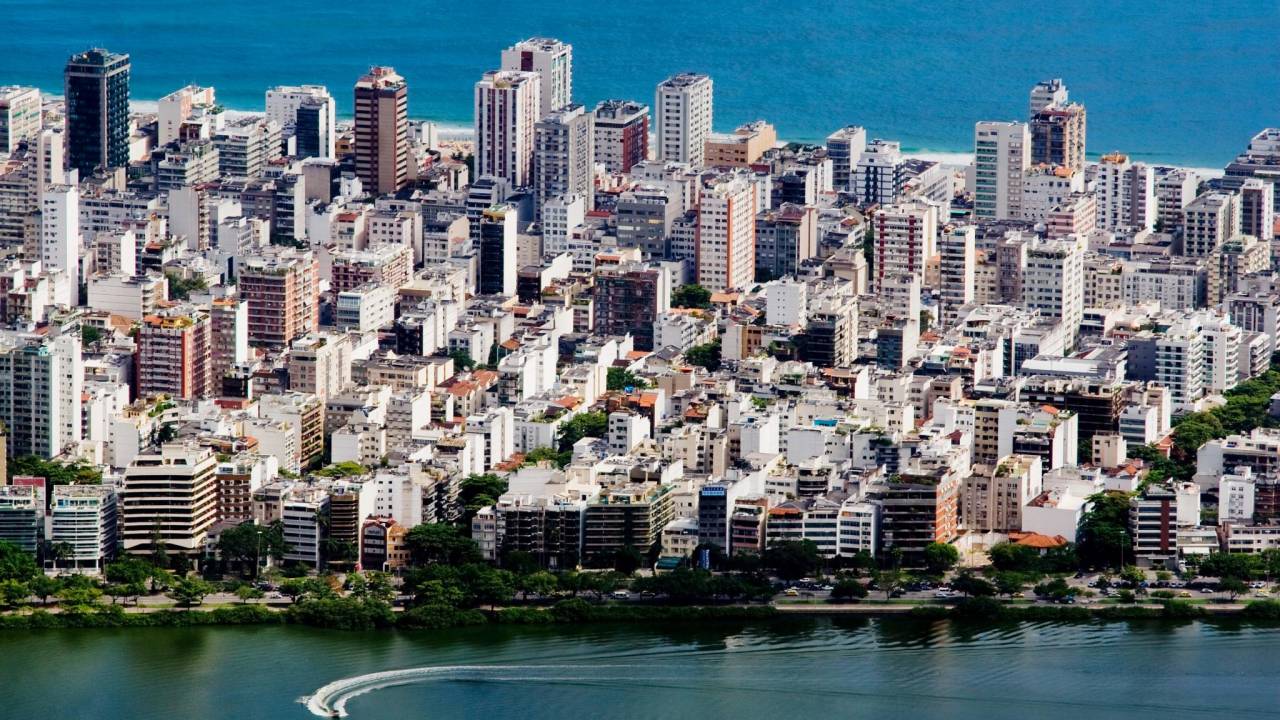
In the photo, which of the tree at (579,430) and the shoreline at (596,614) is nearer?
the shoreline at (596,614)

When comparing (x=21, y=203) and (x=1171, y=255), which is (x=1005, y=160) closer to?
(x=1171, y=255)

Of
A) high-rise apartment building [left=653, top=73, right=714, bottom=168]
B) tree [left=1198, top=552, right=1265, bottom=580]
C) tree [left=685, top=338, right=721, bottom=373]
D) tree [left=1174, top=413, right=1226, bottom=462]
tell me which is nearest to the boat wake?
tree [left=1198, top=552, right=1265, bottom=580]

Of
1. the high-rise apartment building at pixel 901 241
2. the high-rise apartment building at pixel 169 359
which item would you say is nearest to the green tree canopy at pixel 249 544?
the high-rise apartment building at pixel 169 359

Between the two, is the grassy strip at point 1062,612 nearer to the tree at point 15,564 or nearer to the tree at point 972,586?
the tree at point 972,586

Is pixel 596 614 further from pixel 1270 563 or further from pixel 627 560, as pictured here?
pixel 1270 563

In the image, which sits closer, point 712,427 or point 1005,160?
point 712,427

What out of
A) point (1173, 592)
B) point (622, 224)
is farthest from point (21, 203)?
point (1173, 592)

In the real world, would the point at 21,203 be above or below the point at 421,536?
above
